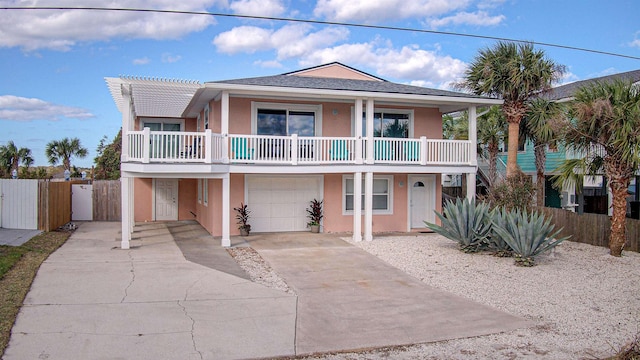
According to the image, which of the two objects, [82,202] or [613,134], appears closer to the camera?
[613,134]

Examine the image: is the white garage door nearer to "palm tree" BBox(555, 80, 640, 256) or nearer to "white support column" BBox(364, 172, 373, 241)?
"white support column" BBox(364, 172, 373, 241)

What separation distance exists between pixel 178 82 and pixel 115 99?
179 inches

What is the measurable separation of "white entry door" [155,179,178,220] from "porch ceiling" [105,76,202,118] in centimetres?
396

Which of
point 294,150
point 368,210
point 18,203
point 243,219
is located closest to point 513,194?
point 368,210

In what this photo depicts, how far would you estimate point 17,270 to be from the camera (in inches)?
397

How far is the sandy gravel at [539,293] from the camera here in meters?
6.57

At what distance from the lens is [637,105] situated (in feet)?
40.5

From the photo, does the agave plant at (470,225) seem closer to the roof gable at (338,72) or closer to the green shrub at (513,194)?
the green shrub at (513,194)

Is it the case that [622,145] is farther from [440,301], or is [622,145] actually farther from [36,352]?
[36,352]

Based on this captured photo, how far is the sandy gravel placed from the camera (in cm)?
657

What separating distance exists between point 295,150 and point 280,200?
2.69 m

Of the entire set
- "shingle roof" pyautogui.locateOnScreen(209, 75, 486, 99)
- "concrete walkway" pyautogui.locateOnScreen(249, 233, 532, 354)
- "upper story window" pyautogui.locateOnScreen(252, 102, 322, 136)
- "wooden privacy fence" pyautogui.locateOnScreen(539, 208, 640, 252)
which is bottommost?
"concrete walkway" pyautogui.locateOnScreen(249, 233, 532, 354)

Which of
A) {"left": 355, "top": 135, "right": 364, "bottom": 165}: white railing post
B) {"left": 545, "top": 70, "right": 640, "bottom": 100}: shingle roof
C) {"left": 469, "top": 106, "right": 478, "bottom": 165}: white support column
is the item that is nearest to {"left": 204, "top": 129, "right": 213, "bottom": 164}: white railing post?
{"left": 355, "top": 135, "right": 364, "bottom": 165}: white railing post

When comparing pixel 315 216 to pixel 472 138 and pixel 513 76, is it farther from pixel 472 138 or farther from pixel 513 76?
pixel 513 76
